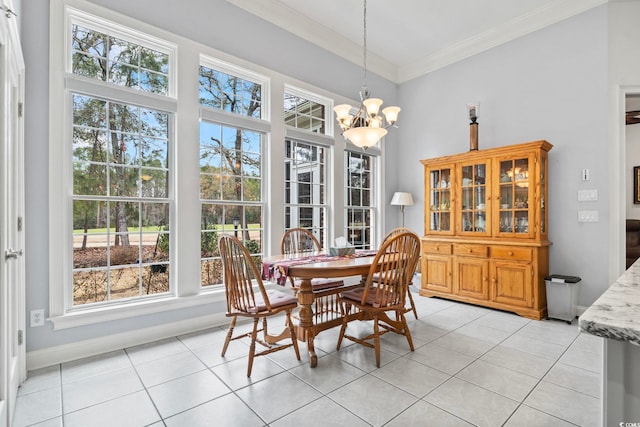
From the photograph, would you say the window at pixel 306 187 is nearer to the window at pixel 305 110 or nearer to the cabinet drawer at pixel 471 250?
the window at pixel 305 110

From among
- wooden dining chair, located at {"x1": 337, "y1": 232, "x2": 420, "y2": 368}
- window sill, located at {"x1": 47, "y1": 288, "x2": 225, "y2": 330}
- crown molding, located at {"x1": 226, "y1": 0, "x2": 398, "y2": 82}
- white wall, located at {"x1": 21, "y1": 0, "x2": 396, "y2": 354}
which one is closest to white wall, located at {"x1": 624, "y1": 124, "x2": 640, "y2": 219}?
crown molding, located at {"x1": 226, "y1": 0, "x2": 398, "y2": 82}

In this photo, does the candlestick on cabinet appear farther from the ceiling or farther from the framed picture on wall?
the framed picture on wall

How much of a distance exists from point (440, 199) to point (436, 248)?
69 centimetres

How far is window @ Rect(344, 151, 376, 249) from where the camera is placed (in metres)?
4.88

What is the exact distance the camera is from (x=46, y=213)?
2475mm

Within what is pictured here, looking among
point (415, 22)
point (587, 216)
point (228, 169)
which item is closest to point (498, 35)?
point (415, 22)

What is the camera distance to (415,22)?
4117mm

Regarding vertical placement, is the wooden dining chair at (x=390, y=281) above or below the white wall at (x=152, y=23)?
below

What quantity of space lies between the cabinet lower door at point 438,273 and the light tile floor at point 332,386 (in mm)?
1305

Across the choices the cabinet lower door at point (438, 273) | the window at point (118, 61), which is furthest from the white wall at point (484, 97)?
the cabinet lower door at point (438, 273)

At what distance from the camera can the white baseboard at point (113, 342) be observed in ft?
7.97

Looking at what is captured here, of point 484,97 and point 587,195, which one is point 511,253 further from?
point 484,97

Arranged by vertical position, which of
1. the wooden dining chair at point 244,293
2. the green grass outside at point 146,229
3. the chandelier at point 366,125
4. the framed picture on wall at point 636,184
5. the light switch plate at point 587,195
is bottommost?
the wooden dining chair at point 244,293

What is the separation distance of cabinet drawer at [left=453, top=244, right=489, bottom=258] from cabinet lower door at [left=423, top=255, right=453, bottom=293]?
17 cm
